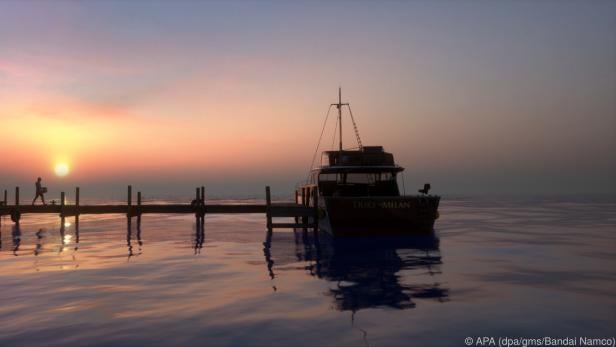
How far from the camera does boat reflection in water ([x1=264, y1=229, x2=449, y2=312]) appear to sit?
1238 centimetres

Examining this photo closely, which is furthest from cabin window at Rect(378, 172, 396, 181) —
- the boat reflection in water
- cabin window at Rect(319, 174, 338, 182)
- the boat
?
the boat reflection in water

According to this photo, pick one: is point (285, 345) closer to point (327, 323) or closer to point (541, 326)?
point (327, 323)

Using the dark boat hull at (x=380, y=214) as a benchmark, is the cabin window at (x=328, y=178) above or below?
above

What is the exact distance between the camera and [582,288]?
13547 mm

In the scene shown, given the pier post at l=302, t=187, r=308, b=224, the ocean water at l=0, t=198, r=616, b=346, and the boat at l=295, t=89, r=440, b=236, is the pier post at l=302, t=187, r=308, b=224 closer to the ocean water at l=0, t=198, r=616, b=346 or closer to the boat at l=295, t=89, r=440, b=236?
the boat at l=295, t=89, r=440, b=236

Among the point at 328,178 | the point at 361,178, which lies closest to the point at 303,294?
the point at 361,178

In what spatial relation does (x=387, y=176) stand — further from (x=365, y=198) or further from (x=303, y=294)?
(x=303, y=294)

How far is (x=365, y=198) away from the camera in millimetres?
26281

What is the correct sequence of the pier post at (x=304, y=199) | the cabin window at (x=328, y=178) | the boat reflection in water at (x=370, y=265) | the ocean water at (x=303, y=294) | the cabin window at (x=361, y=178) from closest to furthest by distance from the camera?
the ocean water at (x=303, y=294)
the boat reflection in water at (x=370, y=265)
the cabin window at (x=361, y=178)
the cabin window at (x=328, y=178)
the pier post at (x=304, y=199)

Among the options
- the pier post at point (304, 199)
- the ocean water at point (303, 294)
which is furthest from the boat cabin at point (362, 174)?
the ocean water at point (303, 294)

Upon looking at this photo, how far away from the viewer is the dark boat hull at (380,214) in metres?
26.5

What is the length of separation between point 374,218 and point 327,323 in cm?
1696

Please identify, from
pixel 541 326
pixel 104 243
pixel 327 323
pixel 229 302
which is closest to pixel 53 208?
pixel 104 243

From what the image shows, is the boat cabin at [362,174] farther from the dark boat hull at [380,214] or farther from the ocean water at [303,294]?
the ocean water at [303,294]
